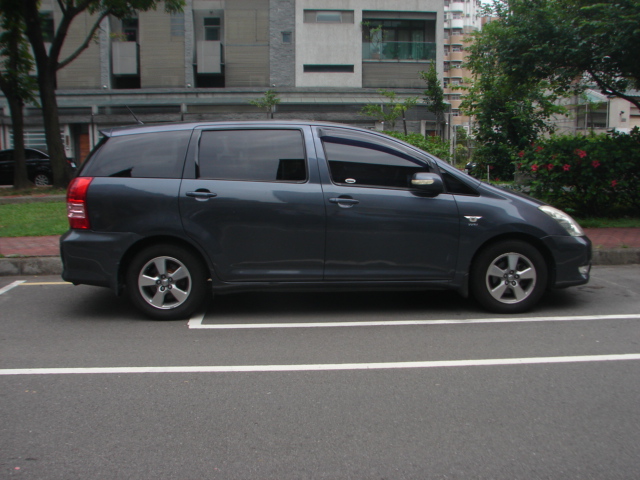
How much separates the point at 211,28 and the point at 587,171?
26681mm

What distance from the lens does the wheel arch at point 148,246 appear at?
5973 mm

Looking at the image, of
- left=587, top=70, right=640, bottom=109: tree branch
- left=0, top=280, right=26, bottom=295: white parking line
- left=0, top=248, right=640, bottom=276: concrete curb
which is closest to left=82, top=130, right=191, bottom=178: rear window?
left=0, top=280, right=26, bottom=295: white parking line

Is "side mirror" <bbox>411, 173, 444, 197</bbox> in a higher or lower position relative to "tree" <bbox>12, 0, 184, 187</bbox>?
lower

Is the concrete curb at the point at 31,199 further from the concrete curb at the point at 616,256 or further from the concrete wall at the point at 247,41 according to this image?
the concrete wall at the point at 247,41

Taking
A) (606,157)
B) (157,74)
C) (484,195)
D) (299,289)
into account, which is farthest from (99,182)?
(157,74)

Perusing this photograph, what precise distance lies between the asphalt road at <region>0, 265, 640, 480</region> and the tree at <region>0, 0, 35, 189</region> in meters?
13.1

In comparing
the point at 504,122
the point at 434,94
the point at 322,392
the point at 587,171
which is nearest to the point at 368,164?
the point at 322,392

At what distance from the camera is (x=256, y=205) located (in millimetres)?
5902

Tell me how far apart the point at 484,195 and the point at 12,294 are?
5.22m

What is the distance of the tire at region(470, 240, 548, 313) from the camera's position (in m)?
6.12

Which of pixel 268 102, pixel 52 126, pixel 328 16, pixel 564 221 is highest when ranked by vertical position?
pixel 328 16

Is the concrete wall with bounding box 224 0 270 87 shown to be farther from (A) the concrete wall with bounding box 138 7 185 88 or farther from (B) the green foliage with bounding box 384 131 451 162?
(B) the green foliage with bounding box 384 131 451 162

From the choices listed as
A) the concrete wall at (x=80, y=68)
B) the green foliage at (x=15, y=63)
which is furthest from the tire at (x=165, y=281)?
the concrete wall at (x=80, y=68)

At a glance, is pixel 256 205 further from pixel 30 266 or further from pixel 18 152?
pixel 18 152
